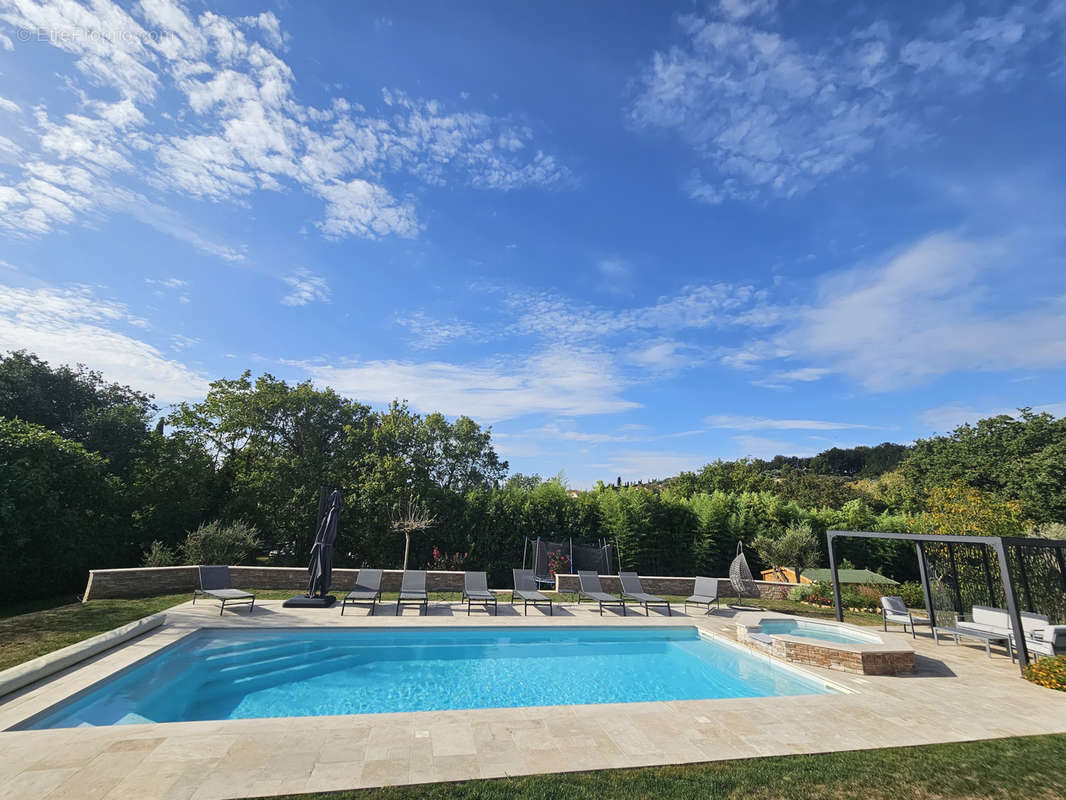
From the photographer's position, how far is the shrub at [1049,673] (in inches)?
281

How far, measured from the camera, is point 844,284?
15.5 m

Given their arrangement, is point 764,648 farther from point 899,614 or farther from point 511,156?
point 511,156

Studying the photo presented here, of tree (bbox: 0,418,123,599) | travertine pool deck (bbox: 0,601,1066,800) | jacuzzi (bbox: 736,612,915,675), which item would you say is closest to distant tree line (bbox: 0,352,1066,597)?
tree (bbox: 0,418,123,599)

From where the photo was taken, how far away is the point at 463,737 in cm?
499

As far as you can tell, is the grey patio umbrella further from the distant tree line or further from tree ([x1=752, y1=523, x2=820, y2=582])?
tree ([x1=752, y1=523, x2=820, y2=582])

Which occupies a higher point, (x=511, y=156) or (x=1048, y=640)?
(x=511, y=156)

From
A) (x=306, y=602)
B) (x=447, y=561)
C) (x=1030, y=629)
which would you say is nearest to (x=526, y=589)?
(x=447, y=561)

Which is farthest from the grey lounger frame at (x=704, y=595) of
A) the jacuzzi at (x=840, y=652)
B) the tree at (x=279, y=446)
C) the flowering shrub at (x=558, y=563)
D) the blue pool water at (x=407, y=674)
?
the tree at (x=279, y=446)

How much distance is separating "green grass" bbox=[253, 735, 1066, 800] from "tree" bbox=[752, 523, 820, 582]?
41.8ft

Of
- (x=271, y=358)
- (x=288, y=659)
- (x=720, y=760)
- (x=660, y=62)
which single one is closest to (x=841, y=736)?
(x=720, y=760)

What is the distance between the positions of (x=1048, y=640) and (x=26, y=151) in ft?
63.5

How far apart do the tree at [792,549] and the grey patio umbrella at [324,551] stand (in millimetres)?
14493

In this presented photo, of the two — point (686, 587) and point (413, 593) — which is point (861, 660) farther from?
point (413, 593)

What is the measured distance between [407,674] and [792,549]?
14.4m
